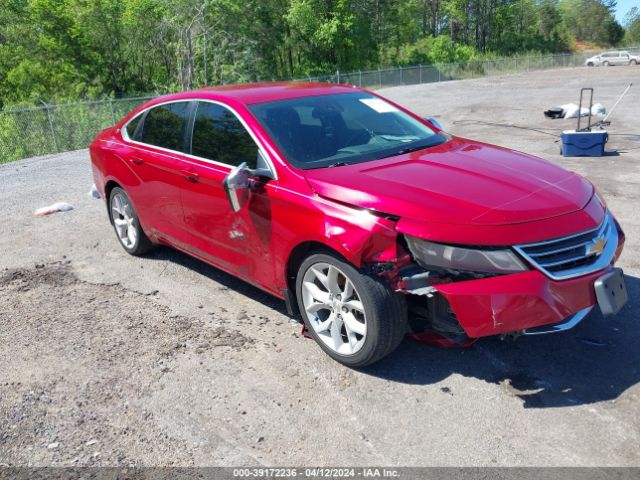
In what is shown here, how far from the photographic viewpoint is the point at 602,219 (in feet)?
12.1

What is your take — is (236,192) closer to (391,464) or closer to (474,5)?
(391,464)

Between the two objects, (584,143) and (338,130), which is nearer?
(338,130)

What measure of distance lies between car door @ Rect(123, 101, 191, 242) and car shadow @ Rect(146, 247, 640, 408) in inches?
92.0

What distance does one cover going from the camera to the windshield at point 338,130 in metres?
4.23

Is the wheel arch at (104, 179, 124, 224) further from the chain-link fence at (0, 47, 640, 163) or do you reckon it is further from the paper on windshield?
the chain-link fence at (0, 47, 640, 163)

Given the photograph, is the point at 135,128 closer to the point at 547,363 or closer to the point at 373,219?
the point at 373,219

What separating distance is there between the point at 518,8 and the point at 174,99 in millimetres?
88261

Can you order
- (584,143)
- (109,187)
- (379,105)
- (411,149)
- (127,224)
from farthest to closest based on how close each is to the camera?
(584,143)
(109,187)
(127,224)
(379,105)
(411,149)

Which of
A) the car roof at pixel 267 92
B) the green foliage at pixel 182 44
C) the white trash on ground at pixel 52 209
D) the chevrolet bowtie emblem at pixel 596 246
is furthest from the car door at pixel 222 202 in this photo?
the green foliage at pixel 182 44

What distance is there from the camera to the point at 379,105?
5082 mm

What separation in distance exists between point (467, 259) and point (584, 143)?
8.00 m

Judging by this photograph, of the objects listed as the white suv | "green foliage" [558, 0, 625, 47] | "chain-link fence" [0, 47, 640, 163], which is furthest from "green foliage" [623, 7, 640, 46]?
"chain-link fence" [0, 47, 640, 163]

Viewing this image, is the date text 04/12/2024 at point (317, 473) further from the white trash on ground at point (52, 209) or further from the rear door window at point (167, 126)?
the white trash on ground at point (52, 209)

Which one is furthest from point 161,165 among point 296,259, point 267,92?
point 296,259
